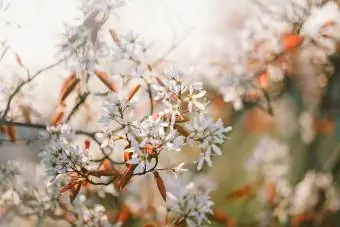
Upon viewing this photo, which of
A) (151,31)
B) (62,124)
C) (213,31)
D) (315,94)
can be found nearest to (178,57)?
(151,31)

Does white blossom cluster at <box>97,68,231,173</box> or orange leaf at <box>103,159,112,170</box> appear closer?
white blossom cluster at <box>97,68,231,173</box>

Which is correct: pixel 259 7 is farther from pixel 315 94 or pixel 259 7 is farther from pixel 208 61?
pixel 315 94

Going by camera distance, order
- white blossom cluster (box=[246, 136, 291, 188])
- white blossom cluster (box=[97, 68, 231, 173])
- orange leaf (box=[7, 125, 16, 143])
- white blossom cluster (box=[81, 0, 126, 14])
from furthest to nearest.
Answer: white blossom cluster (box=[246, 136, 291, 188]) < orange leaf (box=[7, 125, 16, 143]) < white blossom cluster (box=[81, 0, 126, 14]) < white blossom cluster (box=[97, 68, 231, 173])

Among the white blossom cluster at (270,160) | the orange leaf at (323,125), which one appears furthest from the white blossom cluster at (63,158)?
the orange leaf at (323,125)

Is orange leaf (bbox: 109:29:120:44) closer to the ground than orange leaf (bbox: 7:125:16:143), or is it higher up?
higher up

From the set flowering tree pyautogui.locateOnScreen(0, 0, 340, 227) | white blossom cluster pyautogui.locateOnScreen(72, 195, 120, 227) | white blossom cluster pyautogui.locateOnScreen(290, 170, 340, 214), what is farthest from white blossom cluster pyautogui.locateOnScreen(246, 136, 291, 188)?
white blossom cluster pyautogui.locateOnScreen(72, 195, 120, 227)

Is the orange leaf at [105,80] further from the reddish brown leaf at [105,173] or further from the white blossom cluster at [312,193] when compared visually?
the white blossom cluster at [312,193]

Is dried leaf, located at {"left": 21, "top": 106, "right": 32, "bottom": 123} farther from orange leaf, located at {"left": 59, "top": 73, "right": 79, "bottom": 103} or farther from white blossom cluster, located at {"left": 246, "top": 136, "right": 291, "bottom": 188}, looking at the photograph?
white blossom cluster, located at {"left": 246, "top": 136, "right": 291, "bottom": 188}

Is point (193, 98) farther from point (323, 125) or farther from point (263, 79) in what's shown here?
point (323, 125)
